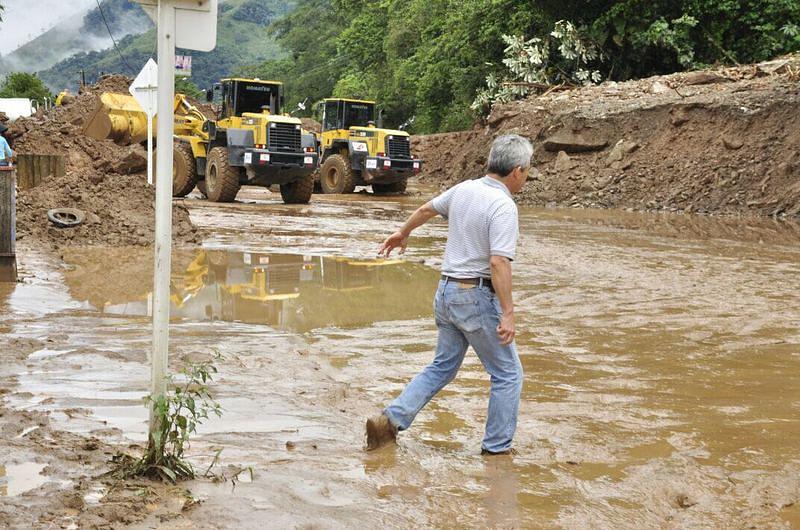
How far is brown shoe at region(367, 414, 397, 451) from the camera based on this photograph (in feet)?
16.9

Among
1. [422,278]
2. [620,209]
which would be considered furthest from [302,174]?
[422,278]

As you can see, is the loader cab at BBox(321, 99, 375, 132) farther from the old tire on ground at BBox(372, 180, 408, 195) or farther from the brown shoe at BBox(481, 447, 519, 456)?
the brown shoe at BBox(481, 447, 519, 456)

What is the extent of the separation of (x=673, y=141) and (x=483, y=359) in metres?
24.0

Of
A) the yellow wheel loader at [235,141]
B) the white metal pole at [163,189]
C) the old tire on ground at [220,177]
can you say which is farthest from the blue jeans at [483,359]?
the old tire on ground at [220,177]

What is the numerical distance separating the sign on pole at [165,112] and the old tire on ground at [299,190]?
22.1 meters

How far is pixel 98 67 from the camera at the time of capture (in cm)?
18275

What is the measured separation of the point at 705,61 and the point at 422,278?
26.0 meters

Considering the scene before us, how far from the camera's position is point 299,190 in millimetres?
26781

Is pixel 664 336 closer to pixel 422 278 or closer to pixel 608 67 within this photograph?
pixel 422 278

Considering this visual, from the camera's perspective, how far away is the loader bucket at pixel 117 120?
2592 cm

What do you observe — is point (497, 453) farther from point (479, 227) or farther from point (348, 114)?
point (348, 114)

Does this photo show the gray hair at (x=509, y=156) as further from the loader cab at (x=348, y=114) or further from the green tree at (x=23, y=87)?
the green tree at (x=23, y=87)

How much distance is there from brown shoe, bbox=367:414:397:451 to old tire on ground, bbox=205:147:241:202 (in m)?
20.2

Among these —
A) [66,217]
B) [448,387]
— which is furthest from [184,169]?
[448,387]
